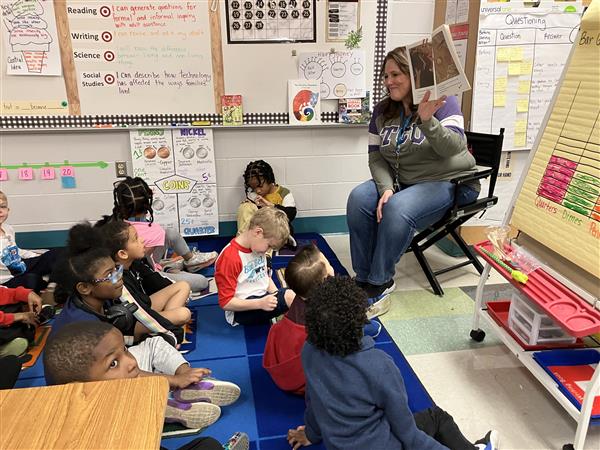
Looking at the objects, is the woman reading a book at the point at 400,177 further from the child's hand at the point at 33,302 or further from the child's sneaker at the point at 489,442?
the child's hand at the point at 33,302

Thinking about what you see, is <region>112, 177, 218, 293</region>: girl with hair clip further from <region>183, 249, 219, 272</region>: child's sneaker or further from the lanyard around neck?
the lanyard around neck

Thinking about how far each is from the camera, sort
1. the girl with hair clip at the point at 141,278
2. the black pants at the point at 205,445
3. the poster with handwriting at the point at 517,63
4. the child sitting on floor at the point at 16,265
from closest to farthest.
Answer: the black pants at the point at 205,445, the girl with hair clip at the point at 141,278, the child sitting on floor at the point at 16,265, the poster with handwriting at the point at 517,63

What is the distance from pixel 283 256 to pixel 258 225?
1.17 meters

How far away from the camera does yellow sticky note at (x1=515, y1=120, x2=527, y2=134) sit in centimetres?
303

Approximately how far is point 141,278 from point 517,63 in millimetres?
2612

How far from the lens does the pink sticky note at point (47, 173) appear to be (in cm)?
325

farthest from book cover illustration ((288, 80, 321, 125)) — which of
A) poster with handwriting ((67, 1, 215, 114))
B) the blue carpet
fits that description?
the blue carpet

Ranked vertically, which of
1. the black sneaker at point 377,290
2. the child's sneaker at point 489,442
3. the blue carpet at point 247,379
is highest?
the black sneaker at point 377,290

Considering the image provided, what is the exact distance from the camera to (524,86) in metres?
2.96

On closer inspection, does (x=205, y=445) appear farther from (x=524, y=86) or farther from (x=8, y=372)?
(x=524, y=86)

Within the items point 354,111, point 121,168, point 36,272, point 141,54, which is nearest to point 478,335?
point 354,111

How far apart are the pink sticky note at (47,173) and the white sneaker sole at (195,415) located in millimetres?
2316

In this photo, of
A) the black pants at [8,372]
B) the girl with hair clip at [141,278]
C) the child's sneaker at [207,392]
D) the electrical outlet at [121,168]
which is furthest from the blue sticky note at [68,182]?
the child's sneaker at [207,392]

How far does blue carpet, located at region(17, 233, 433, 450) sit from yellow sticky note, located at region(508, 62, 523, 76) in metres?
1.88
